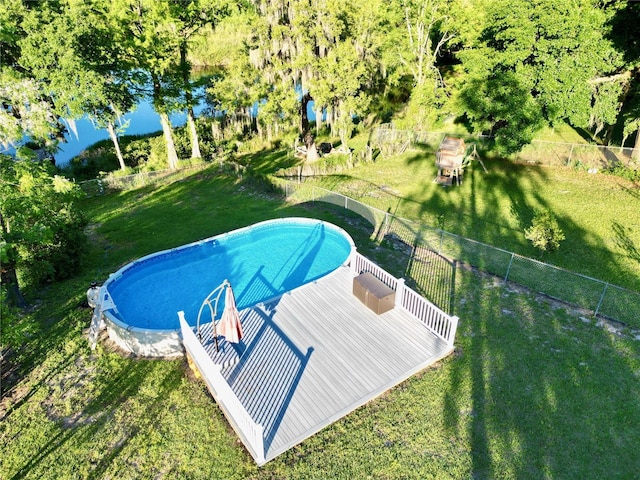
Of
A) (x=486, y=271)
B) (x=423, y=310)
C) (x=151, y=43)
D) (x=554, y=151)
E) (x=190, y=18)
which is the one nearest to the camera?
(x=423, y=310)

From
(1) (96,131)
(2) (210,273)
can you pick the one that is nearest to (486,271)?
(2) (210,273)

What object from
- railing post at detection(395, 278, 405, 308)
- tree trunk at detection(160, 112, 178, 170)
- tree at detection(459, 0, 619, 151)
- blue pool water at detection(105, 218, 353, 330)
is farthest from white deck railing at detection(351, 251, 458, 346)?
tree trunk at detection(160, 112, 178, 170)

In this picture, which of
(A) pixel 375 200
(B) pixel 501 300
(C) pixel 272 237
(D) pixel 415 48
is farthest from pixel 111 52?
(B) pixel 501 300

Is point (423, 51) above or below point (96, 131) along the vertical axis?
above

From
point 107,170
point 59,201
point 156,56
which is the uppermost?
point 156,56

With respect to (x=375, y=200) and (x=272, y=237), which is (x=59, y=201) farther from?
(x=375, y=200)

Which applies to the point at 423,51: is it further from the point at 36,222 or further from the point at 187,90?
the point at 36,222

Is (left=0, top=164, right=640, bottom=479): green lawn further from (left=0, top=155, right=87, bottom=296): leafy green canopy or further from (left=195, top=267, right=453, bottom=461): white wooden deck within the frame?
(left=0, top=155, right=87, bottom=296): leafy green canopy
